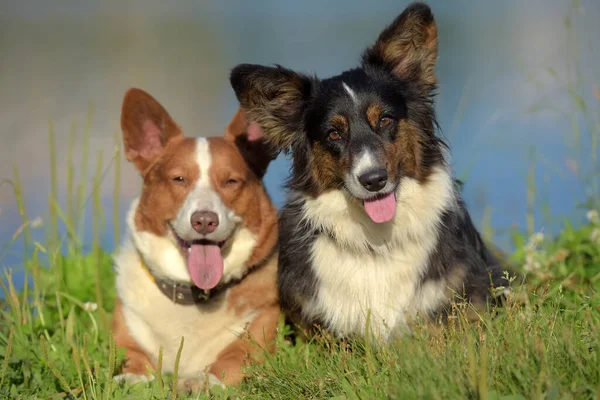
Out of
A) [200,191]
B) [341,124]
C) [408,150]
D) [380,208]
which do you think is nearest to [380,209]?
[380,208]

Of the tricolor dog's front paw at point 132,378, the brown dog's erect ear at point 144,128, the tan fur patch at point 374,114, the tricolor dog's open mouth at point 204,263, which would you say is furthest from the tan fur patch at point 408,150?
the tricolor dog's front paw at point 132,378

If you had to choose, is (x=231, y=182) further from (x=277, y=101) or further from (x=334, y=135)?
(x=334, y=135)

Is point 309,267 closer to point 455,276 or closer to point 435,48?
point 455,276

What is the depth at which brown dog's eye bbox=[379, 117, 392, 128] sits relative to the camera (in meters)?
3.77

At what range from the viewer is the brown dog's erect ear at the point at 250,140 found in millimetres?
4406

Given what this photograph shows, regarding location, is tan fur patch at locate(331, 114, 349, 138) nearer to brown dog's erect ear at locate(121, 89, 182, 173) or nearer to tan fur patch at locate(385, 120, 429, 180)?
tan fur patch at locate(385, 120, 429, 180)

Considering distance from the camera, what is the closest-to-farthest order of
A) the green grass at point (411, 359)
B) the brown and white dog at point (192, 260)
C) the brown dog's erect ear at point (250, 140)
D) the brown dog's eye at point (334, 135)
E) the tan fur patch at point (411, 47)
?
the green grass at point (411, 359) < the brown dog's eye at point (334, 135) < the tan fur patch at point (411, 47) < the brown and white dog at point (192, 260) < the brown dog's erect ear at point (250, 140)

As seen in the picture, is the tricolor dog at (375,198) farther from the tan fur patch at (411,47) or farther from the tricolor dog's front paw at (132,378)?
the tricolor dog's front paw at (132,378)

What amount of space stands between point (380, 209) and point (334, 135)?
1.59 feet

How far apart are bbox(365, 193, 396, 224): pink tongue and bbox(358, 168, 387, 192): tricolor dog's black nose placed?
5.5 inches

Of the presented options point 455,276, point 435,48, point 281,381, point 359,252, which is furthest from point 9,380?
point 435,48

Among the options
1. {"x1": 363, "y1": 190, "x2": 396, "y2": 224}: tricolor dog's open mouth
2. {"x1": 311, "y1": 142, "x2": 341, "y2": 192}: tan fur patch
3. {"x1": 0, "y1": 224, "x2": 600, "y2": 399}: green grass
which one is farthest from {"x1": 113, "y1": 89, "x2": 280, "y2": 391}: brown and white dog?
{"x1": 363, "y1": 190, "x2": 396, "y2": 224}: tricolor dog's open mouth

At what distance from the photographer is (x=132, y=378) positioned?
12.6 feet

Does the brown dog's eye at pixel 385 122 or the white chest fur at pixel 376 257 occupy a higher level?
the brown dog's eye at pixel 385 122
